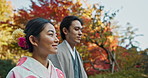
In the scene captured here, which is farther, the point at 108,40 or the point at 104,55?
the point at 104,55

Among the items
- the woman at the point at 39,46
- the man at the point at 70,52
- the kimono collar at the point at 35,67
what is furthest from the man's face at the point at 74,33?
the kimono collar at the point at 35,67

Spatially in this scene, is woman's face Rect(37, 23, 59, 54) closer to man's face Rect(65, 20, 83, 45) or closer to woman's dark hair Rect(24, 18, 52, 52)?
woman's dark hair Rect(24, 18, 52, 52)

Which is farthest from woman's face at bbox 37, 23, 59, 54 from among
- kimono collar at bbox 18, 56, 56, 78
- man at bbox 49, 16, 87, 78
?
man at bbox 49, 16, 87, 78

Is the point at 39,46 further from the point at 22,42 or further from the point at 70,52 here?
the point at 70,52

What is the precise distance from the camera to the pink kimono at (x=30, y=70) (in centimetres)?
155

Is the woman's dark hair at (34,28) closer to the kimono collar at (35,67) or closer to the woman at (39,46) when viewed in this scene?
the woman at (39,46)

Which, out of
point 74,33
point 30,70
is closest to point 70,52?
point 74,33

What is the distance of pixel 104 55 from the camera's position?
10547 millimetres

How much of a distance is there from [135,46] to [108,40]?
2418mm

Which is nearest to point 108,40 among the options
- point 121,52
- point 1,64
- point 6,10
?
point 121,52

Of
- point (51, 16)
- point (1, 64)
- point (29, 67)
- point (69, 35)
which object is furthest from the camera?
point (51, 16)

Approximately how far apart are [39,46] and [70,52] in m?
1.07

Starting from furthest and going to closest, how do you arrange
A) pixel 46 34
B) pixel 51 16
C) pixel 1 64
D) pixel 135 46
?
1. pixel 135 46
2. pixel 51 16
3. pixel 1 64
4. pixel 46 34

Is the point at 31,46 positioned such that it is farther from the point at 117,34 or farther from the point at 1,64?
the point at 117,34
